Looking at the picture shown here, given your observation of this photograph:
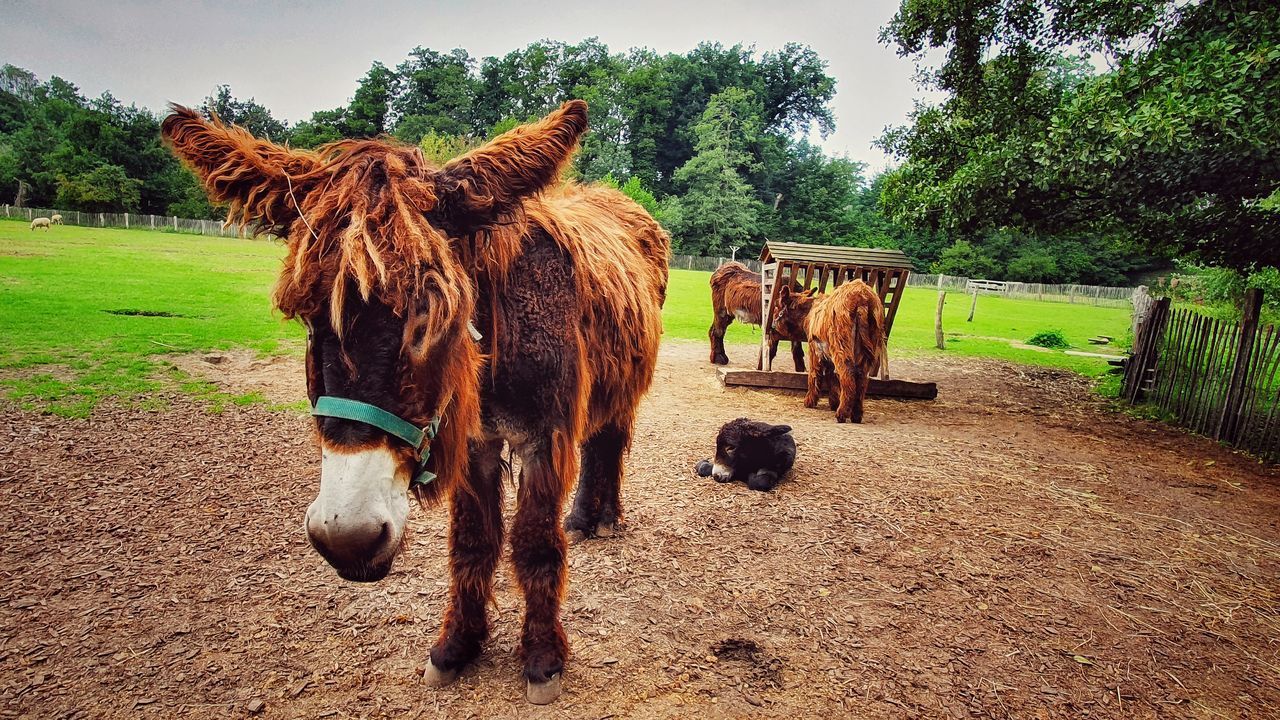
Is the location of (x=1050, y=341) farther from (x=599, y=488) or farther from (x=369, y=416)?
(x=369, y=416)

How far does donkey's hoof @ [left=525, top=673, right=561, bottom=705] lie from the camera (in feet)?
9.30

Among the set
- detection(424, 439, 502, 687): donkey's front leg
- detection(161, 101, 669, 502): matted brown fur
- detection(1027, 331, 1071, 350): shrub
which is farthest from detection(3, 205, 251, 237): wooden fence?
detection(161, 101, 669, 502): matted brown fur

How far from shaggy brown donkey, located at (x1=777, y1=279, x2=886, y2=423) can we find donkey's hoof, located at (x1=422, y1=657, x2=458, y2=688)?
681 cm

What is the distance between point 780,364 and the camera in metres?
13.6

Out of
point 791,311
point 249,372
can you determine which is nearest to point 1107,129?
point 791,311

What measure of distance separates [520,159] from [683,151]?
257ft

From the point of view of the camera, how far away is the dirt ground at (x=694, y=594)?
2.95m

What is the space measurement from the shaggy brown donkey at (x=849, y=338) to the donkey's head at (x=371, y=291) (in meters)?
6.89

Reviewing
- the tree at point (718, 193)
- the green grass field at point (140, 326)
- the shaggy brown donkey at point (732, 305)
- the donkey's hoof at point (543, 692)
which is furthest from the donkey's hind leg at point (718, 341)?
the tree at point (718, 193)

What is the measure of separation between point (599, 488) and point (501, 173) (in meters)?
3.15

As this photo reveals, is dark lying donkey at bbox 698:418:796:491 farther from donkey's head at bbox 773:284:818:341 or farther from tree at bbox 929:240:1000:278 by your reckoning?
tree at bbox 929:240:1000:278

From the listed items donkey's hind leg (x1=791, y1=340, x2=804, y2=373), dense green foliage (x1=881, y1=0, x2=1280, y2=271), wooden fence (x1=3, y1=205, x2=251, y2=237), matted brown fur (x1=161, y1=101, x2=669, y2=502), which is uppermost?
dense green foliage (x1=881, y1=0, x2=1280, y2=271)

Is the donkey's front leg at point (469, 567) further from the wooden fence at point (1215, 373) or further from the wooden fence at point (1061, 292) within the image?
the wooden fence at point (1061, 292)

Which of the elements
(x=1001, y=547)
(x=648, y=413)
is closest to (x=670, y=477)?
(x=648, y=413)
